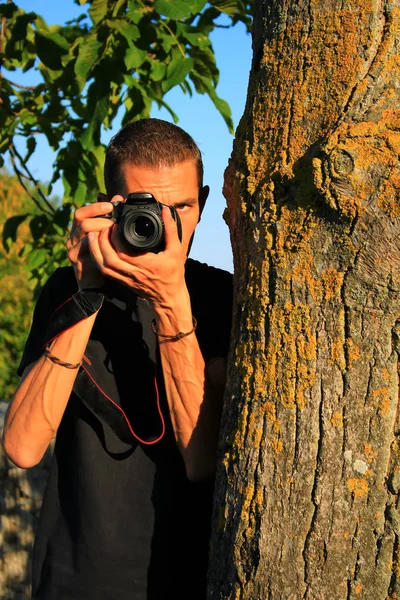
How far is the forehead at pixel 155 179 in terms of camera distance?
194 centimetres

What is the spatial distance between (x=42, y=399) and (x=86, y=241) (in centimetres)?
39

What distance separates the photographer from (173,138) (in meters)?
2.04

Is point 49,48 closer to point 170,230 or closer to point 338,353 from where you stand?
point 170,230

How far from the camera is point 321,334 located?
135 cm

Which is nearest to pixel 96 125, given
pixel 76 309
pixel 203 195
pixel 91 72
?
pixel 91 72

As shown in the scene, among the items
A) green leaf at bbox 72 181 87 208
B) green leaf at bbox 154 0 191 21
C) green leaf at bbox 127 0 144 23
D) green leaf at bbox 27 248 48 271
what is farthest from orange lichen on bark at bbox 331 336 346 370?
green leaf at bbox 27 248 48 271

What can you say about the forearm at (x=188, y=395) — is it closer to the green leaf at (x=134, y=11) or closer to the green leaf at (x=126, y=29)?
the green leaf at (x=126, y=29)

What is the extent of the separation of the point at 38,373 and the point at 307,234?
2.53ft

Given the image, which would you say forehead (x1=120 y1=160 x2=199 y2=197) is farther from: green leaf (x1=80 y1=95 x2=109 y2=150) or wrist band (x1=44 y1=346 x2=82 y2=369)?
green leaf (x1=80 y1=95 x2=109 y2=150)

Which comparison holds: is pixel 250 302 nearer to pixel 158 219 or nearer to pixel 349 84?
pixel 158 219

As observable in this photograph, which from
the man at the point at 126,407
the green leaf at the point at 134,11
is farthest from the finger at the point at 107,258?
the green leaf at the point at 134,11

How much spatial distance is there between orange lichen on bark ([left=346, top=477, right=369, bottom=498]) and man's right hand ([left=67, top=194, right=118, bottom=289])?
2.55 feet

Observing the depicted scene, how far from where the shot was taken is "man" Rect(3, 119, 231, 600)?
5.35ft

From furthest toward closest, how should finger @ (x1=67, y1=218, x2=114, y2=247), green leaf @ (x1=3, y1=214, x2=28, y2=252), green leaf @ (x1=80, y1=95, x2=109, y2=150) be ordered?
green leaf @ (x1=3, y1=214, x2=28, y2=252)
green leaf @ (x1=80, y1=95, x2=109, y2=150)
finger @ (x1=67, y1=218, x2=114, y2=247)
